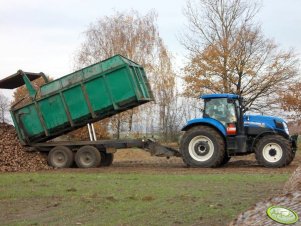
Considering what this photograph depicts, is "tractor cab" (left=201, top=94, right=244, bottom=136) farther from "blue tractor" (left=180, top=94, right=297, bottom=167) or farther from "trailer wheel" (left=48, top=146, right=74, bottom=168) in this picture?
"trailer wheel" (left=48, top=146, right=74, bottom=168)

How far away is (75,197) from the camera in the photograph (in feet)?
33.6

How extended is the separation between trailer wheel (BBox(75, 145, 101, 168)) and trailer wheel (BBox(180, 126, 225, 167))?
3.05m

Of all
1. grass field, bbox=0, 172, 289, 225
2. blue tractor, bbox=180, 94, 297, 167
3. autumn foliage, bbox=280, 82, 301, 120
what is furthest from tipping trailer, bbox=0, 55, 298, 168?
autumn foliage, bbox=280, 82, 301, 120

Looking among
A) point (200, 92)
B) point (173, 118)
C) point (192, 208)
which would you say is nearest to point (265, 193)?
point (192, 208)

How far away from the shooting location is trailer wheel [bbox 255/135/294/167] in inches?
673

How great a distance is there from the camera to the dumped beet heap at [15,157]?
1856 cm

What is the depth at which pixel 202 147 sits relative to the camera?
17.9 meters

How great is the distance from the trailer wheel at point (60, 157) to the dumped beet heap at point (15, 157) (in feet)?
0.98

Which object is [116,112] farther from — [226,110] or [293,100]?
[293,100]

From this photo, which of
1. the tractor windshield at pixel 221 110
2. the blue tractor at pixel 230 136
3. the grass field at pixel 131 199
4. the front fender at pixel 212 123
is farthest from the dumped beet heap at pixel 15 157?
the tractor windshield at pixel 221 110

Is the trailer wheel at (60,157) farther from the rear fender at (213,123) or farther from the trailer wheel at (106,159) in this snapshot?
the rear fender at (213,123)

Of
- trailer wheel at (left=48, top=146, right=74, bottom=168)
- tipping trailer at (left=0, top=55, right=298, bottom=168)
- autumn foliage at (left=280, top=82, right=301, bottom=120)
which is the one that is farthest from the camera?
autumn foliage at (left=280, top=82, right=301, bottom=120)

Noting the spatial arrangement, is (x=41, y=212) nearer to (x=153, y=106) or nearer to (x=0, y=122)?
(x=0, y=122)

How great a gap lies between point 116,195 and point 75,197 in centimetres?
77
